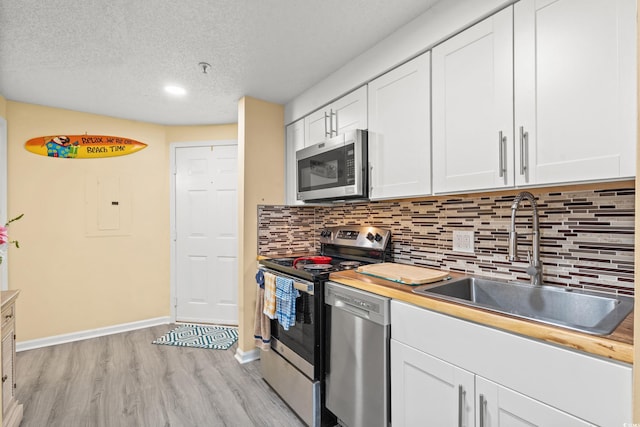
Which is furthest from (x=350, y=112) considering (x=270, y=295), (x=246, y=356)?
(x=246, y=356)

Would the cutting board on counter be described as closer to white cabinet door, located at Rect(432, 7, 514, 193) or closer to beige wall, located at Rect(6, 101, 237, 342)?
white cabinet door, located at Rect(432, 7, 514, 193)

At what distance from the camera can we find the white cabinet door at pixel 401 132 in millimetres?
1653

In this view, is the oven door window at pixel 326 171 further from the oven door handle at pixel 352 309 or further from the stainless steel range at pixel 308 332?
the oven door handle at pixel 352 309


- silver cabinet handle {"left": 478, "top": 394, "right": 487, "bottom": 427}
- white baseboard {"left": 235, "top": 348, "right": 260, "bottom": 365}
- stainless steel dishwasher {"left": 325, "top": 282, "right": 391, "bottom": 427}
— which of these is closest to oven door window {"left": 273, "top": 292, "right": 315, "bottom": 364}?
stainless steel dishwasher {"left": 325, "top": 282, "right": 391, "bottom": 427}

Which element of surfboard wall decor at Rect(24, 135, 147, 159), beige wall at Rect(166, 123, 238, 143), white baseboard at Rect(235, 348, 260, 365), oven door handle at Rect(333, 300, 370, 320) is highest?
beige wall at Rect(166, 123, 238, 143)

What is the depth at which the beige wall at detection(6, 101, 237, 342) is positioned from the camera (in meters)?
2.92

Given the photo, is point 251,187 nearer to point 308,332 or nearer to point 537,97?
point 308,332

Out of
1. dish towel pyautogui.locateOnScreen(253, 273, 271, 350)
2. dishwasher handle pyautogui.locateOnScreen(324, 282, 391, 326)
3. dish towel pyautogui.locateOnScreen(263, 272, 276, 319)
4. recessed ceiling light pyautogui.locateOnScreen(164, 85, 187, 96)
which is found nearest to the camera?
dishwasher handle pyautogui.locateOnScreen(324, 282, 391, 326)

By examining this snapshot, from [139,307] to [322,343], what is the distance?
2678 mm

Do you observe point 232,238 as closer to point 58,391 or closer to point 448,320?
point 58,391

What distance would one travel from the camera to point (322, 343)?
1851mm

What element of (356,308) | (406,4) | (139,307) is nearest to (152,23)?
(406,4)

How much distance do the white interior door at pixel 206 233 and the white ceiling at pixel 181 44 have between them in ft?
3.18

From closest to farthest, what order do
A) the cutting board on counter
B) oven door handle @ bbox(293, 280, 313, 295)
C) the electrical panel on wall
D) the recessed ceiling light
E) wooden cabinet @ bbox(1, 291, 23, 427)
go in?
1. the cutting board on counter
2. wooden cabinet @ bbox(1, 291, 23, 427)
3. oven door handle @ bbox(293, 280, 313, 295)
4. the recessed ceiling light
5. the electrical panel on wall
